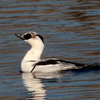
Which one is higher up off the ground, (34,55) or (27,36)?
(27,36)

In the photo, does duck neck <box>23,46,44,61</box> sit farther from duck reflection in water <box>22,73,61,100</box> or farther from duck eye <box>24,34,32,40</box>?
duck reflection in water <box>22,73,61,100</box>

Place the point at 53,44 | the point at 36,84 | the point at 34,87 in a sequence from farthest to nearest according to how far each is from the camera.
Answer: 1. the point at 53,44
2. the point at 36,84
3. the point at 34,87

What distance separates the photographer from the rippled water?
569 inches

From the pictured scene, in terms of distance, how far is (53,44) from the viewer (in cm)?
2002

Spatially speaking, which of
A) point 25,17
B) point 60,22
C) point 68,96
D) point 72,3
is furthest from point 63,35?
point 68,96

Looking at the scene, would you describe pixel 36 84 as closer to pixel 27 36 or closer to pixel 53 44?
pixel 27 36

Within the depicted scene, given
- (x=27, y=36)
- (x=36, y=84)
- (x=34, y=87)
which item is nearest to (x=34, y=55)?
(x=27, y=36)

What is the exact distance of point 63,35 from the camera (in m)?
21.2

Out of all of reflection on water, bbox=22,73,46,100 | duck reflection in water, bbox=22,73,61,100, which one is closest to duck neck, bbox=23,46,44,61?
duck reflection in water, bbox=22,73,61,100

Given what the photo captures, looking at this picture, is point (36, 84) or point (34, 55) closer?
point (36, 84)

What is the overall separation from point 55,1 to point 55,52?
8376 mm

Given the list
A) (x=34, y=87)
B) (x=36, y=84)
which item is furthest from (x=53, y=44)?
(x=34, y=87)

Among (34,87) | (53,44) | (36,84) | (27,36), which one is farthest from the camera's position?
(53,44)

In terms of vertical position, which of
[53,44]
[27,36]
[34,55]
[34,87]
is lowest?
[53,44]
